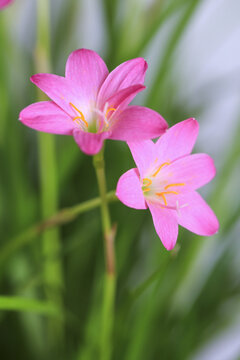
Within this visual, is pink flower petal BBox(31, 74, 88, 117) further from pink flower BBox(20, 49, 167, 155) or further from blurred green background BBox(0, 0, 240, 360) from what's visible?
blurred green background BBox(0, 0, 240, 360)

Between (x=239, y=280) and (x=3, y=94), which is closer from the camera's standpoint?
(x=3, y=94)

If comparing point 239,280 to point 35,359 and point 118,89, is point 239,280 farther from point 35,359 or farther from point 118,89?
point 118,89

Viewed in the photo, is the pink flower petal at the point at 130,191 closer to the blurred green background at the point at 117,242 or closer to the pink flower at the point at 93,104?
the pink flower at the point at 93,104

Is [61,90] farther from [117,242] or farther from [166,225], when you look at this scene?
[117,242]

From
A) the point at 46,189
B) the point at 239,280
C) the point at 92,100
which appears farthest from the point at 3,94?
the point at 239,280

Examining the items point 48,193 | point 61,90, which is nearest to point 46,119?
point 61,90

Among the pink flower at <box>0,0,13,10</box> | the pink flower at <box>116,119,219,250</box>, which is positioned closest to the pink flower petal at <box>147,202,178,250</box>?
the pink flower at <box>116,119,219,250</box>
